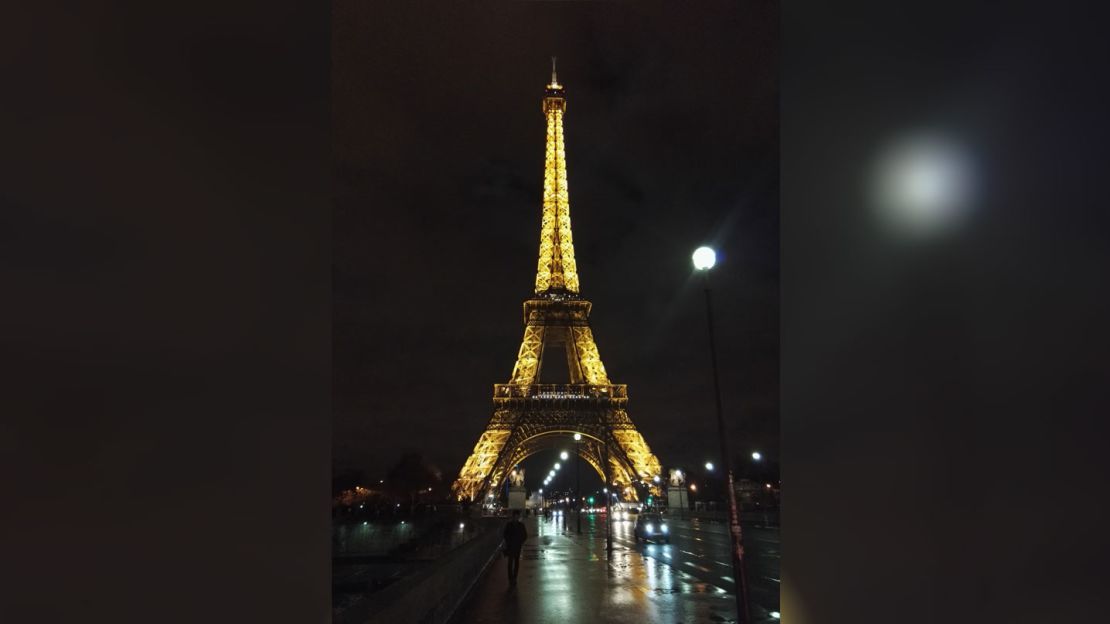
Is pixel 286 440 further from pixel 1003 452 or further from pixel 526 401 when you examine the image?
pixel 526 401

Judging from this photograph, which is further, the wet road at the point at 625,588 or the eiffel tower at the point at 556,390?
the eiffel tower at the point at 556,390

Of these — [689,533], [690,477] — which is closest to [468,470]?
[689,533]

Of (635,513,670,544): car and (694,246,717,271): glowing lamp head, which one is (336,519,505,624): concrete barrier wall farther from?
(635,513,670,544): car

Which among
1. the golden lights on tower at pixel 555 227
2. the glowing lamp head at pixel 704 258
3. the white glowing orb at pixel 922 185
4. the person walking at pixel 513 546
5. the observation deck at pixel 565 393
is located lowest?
the person walking at pixel 513 546

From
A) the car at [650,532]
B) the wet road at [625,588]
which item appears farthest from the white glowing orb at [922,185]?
the car at [650,532]

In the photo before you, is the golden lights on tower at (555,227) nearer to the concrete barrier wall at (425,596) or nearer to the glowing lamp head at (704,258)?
the concrete barrier wall at (425,596)

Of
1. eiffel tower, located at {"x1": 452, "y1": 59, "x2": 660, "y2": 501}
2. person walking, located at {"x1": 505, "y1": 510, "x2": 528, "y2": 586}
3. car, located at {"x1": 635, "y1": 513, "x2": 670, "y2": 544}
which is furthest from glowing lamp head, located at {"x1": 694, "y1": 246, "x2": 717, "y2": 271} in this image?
eiffel tower, located at {"x1": 452, "y1": 59, "x2": 660, "y2": 501}
